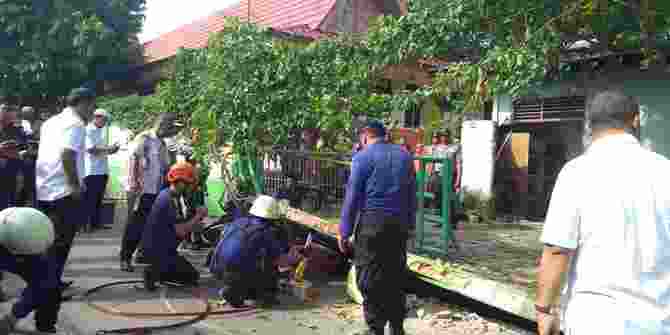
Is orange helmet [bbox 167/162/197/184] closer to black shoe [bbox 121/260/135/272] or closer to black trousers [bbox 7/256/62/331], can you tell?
black shoe [bbox 121/260/135/272]

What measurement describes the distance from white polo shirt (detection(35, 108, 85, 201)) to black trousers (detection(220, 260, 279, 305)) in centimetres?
153

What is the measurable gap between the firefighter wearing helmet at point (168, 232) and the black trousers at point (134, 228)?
1.71ft

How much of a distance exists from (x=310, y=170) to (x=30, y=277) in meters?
3.69

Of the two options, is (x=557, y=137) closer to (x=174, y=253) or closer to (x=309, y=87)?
(x=309, y=87)

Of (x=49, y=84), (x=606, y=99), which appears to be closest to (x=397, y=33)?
(x=606, y=99)

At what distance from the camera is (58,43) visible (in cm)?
1609

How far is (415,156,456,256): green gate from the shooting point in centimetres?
554

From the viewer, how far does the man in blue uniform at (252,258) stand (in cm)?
509

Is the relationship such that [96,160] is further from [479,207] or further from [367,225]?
[479,207]

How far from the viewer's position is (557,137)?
11102 millimetres

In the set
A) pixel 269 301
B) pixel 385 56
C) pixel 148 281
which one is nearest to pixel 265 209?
pixel 269 301

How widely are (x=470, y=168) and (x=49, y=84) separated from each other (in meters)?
13.0

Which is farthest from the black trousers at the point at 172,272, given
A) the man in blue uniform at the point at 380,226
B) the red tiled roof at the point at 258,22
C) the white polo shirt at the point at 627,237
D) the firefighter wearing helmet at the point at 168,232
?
the red tiled roof at the point at 258,22

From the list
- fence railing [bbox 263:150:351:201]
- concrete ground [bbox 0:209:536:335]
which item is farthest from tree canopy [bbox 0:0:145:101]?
concrete ground [bbox 0:209:536:335]
